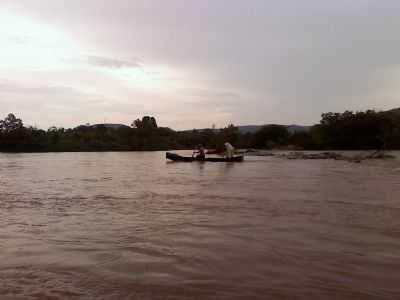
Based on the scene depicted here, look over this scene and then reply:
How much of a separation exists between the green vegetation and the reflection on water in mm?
48711

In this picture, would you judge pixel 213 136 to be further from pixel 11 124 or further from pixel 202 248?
pixel 202 248

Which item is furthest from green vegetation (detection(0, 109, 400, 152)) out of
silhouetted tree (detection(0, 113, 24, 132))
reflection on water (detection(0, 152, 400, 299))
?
reflection on water (detection(0, 152, 400, 299))

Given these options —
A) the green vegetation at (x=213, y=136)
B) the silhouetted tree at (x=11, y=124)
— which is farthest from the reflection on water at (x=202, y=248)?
the silhouetted tree at (x=11, y=124)

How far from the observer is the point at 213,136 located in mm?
89625

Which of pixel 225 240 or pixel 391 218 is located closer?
pixel 225 240

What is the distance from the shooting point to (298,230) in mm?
8695

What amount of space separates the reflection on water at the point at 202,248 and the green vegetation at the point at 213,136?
48.7 meters

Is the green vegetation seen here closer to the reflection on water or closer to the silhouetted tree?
the silhouetted tree

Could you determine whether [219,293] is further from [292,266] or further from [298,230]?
[298,230]

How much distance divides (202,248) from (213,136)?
82542 mm

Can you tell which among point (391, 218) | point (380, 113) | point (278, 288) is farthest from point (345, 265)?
point (380, 113)

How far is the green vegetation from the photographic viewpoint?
73.6 m

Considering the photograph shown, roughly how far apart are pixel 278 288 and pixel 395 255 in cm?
250

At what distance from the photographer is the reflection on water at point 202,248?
16.9ft
